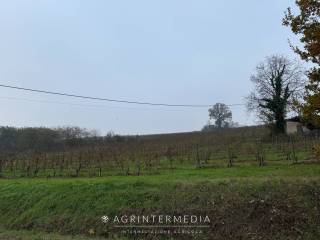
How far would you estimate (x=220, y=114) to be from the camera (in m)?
107

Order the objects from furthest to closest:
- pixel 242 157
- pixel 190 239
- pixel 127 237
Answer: pixel 242 157 → pixel 127 237 → pixel 190 239

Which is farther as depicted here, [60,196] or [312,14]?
[60,196]

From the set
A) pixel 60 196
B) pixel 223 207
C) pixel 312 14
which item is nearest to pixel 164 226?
pixel 223 207

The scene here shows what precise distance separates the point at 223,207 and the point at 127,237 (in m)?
3.07

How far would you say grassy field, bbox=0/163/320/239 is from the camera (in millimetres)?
11797

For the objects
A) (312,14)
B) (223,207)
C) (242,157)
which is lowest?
(223,207)

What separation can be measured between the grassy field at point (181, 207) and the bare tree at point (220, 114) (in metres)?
90.6

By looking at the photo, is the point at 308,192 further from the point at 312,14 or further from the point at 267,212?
the point at 312,14

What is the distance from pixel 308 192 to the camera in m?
12.9

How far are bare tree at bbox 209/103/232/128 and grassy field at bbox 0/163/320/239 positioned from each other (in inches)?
3569

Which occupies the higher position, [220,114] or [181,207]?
[220,114]

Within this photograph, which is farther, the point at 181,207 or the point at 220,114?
the point at 220,114

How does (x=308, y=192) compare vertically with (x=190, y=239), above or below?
above

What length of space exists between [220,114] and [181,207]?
95.2 m
